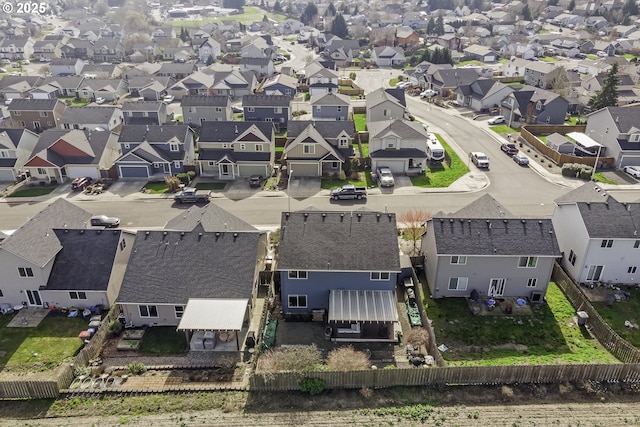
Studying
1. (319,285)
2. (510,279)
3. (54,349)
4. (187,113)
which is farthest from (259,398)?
(187,113)

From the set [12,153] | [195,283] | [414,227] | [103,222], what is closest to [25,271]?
[195,283]

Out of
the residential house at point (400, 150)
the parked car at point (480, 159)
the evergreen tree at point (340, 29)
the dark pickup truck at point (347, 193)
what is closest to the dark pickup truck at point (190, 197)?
the dark pickup truck at point (347, 193)

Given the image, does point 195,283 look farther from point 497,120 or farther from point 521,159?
point 497,120

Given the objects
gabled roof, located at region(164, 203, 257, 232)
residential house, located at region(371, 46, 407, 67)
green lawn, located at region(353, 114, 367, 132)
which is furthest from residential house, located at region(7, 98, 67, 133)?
residential house, located at region(371, 46, 407, 67)

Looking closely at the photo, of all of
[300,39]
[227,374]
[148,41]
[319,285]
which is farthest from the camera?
[300,39]

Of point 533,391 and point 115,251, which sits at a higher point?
point 115,251

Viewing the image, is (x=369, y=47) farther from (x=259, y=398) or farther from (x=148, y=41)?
(x=259, y=398)
